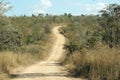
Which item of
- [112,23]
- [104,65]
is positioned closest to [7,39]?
[112,23]

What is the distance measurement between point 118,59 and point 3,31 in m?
15.5

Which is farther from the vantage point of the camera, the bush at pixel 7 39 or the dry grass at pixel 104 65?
the bush at pixel 7 39

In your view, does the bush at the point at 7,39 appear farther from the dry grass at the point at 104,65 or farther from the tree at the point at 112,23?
the dry grass at the point at 104,65

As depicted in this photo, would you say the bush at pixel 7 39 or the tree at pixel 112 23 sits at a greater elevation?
the tree at pixel 112 23

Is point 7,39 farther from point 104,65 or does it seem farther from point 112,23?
point 104,65

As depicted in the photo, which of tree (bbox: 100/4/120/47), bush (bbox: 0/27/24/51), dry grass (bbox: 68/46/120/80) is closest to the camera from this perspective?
dry grass (bbox: 68/46/120/80)

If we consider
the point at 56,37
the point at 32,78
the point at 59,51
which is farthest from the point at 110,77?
the point at 56,37

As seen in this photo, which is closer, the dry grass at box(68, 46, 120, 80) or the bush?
the dry grass at box(68, 46, 120, 80)

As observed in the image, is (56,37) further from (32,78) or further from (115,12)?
(32,78)

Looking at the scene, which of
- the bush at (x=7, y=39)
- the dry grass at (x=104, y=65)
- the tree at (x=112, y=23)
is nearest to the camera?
the dry grass at (x=104, y=65)

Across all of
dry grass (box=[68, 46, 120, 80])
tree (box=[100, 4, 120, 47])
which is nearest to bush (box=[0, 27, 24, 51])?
tree (box=[100, 4, 120, 47])

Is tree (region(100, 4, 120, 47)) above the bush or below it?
above

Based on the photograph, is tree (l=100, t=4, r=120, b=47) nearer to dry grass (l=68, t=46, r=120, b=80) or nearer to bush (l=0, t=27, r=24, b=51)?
dry grass (l=68, t=46, r=120, b=80)

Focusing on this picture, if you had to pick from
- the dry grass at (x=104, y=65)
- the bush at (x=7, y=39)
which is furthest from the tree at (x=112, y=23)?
the bush at (x=7, y=39)
